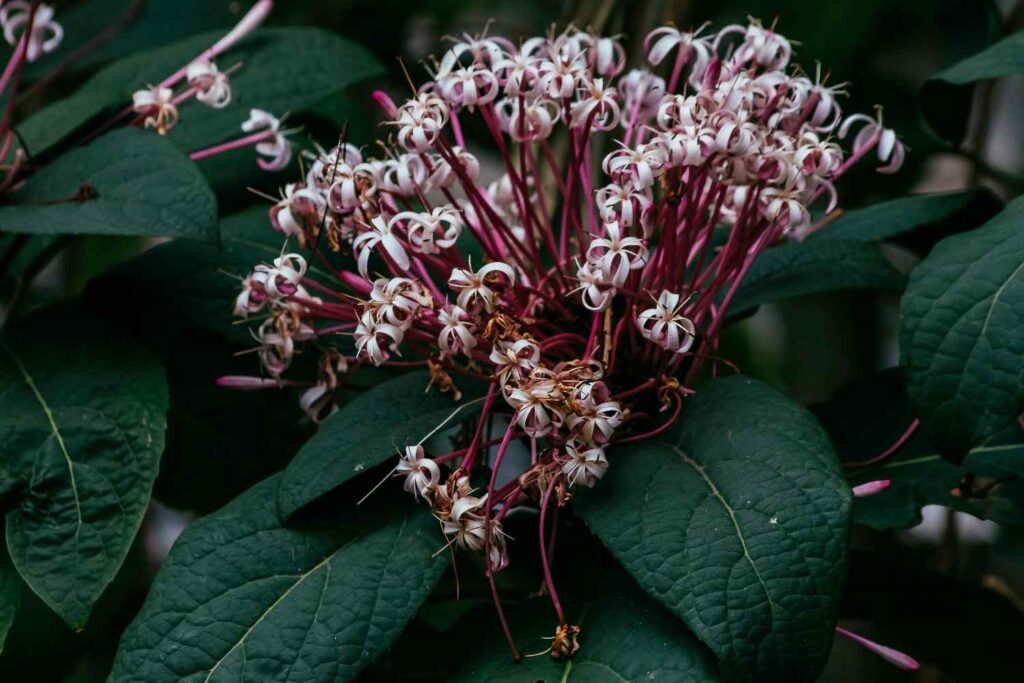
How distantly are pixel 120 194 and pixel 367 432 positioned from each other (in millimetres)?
218

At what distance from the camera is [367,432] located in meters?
0.61

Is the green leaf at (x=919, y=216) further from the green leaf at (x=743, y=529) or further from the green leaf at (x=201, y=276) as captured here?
the green leaf at (x=201, y=276)

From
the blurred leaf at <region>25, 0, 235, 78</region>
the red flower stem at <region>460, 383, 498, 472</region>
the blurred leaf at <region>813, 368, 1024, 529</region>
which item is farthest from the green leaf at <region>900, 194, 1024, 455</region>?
the blurred leaf at <region>25, 0, 235, 78</region>

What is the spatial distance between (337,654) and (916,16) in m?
1.01

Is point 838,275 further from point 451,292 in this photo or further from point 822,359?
point 822,359

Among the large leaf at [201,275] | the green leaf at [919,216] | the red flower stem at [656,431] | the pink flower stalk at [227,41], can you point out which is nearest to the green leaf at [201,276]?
the large leaf at [201,275]

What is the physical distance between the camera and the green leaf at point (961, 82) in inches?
26.2

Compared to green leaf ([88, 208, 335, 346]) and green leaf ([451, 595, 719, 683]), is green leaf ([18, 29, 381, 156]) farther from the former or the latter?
green leaf ([451, 595, 719, 683])

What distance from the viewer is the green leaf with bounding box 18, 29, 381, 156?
82cm

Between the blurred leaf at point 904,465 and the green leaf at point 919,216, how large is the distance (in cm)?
9

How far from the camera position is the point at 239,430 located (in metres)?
0.85

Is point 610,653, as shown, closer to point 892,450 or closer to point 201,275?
point 892,450

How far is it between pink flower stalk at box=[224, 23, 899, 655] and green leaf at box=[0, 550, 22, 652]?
179 mm

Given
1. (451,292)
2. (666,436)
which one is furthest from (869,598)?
(451,292)
